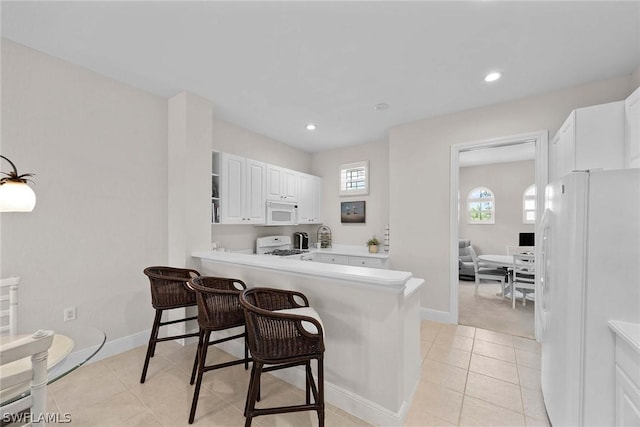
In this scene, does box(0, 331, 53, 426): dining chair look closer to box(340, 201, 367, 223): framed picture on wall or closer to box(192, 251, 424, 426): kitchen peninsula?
box(192, 251, 424, 426): kitchen peninsula

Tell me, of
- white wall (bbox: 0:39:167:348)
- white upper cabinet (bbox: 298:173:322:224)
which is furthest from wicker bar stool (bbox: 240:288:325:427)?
white upper cabinet (bbox: 298:173:322:224)

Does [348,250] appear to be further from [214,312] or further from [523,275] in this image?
[214,312]

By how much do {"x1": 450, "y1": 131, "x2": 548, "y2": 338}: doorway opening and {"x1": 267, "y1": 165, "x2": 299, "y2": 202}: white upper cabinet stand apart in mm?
2436

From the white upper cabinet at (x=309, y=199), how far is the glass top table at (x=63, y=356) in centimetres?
334

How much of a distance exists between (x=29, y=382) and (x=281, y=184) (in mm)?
3487

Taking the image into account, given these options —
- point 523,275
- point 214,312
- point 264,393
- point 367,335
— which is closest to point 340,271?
point 367,335

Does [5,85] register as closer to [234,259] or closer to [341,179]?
[234,259]

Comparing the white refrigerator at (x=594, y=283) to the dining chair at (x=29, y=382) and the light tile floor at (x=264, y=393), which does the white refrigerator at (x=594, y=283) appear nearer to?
the light tile floor at (x=264, y=393)

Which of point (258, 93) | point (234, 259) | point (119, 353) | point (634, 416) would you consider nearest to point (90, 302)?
point (119, 353)

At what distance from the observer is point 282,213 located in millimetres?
4289

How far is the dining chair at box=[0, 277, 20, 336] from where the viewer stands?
1.83 m

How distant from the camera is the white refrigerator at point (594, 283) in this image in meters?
1.29

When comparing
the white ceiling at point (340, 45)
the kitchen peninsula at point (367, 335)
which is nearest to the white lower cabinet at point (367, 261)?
the kitchen peninsula at point (367, 335)

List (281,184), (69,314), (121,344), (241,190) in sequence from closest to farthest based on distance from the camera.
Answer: (69,314) < (121,344) < (241,190) < (281,184)
